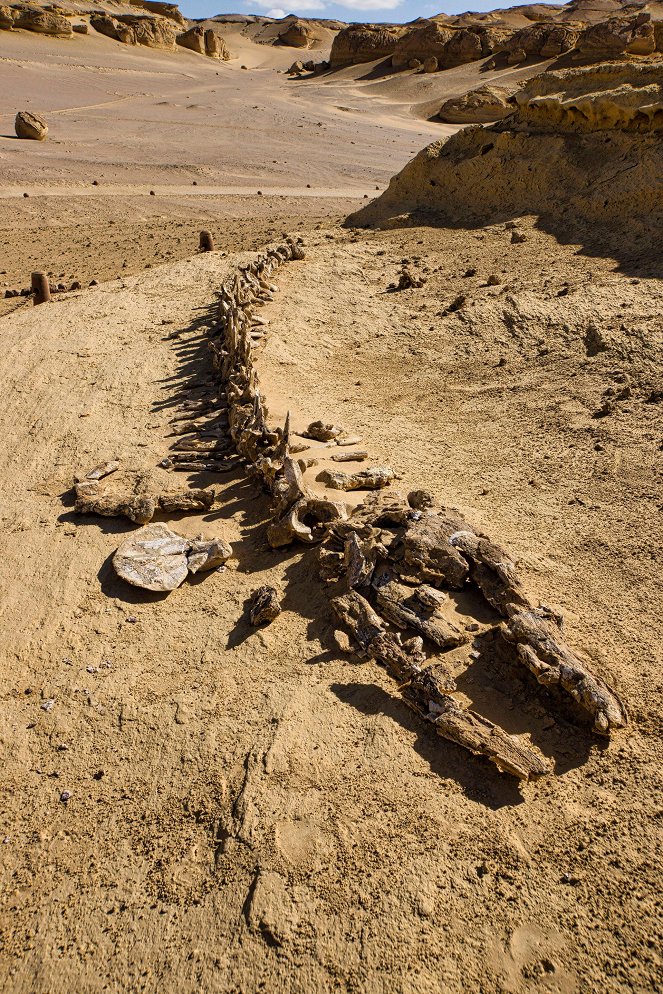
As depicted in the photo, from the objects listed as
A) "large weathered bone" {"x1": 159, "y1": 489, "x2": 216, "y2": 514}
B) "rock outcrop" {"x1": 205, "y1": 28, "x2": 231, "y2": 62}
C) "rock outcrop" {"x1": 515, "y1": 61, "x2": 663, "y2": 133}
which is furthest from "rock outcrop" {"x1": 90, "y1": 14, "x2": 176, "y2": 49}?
"large weathered bone" {"x1": 159, "y1": 489, "x2": 216, "y2": 514}

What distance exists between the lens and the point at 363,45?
5553 cm

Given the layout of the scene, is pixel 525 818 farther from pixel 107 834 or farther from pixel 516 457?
pixel 516 457

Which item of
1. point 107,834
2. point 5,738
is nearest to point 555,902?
point 107,834

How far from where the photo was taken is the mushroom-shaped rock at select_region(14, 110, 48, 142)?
88.1 ft

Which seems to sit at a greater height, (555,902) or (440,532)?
(440,532)

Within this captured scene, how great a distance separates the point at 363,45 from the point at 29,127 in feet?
127

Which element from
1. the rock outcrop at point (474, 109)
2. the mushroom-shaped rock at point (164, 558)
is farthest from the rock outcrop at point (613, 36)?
the mushroom-shaped rock at point (164, 558)

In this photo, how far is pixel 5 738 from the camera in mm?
4395

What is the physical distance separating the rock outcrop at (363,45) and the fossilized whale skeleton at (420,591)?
5983 centimetres

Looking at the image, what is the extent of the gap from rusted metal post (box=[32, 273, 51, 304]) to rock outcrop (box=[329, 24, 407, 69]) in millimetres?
53648

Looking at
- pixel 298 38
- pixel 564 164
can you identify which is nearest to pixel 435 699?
pixel 564 164

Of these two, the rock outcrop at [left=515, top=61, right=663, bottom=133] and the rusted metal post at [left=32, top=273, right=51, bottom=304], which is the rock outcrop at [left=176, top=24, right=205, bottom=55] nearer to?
the rock outcrop at [left=515, top=61, right=663, bottom=133]

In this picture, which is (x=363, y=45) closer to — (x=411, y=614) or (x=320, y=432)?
(x=320, y=432)

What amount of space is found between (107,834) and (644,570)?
4.03 metres
